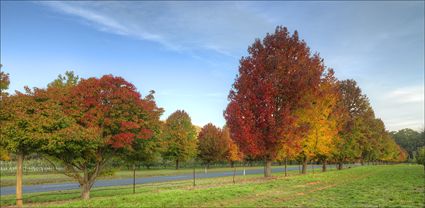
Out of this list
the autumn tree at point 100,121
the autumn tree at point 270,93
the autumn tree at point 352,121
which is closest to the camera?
the autumn tree at point 100,121

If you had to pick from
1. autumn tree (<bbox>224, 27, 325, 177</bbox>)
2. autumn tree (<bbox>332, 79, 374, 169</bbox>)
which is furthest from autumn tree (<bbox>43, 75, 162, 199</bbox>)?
autumn tree (<bbox>332, 79, 374, 169</bbox>)

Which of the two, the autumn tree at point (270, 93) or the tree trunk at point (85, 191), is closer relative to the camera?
the tree trunk at point (85, 191)

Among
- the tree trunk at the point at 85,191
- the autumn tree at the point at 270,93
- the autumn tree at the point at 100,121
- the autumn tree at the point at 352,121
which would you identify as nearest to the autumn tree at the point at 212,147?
the autumn tree at the point at 352,121

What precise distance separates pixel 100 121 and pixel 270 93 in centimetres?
1281

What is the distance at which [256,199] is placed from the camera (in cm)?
1488

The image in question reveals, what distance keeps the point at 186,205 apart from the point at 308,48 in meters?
19.6

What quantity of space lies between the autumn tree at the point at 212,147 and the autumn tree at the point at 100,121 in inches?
1992

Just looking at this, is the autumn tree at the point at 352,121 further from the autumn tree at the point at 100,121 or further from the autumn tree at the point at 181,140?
the autumn tree at the point at 100,121

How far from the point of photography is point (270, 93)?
1004 inches

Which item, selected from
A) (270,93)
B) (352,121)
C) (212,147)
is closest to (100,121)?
(270,93)

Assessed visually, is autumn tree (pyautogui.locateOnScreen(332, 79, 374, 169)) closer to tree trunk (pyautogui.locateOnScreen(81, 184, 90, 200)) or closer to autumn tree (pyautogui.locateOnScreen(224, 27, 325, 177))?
autumn tree (pyautogui.locateOnScreen(224, 27, 325, 177))

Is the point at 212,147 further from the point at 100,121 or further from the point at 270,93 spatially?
the point at 100,121

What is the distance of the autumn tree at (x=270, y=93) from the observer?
2547cm

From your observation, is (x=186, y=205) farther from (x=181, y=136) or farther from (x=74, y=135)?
(x=181, y=136)
